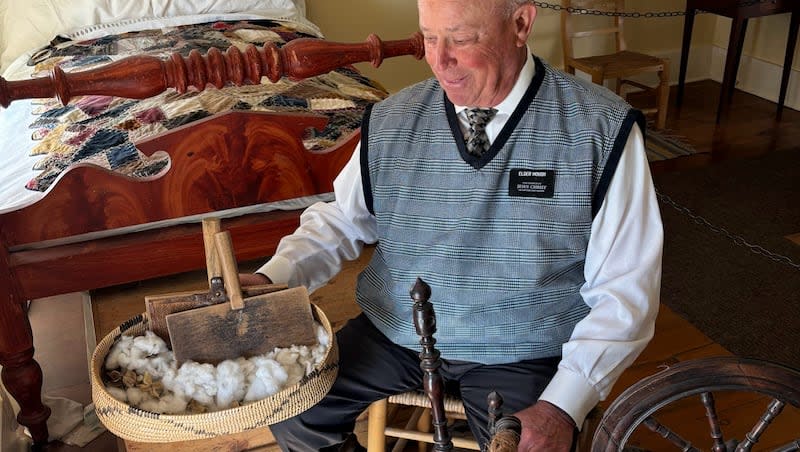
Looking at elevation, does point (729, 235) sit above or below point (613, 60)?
below

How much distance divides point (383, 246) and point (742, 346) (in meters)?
1.31

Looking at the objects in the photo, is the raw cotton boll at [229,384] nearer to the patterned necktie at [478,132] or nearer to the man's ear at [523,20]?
the patterned necktie at [478,132]

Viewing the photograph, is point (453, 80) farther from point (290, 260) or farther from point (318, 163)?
point (318, 163)

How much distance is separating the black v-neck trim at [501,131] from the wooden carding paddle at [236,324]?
39cm

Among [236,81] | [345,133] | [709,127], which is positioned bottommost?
[709,127]

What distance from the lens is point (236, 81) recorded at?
5.93ft

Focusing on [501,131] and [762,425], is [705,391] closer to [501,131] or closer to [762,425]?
[762,425]

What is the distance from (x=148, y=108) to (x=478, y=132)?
138cm

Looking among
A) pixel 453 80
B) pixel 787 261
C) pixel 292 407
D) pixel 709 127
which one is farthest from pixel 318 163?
pixel 709 127

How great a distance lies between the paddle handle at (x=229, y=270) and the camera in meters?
1.21

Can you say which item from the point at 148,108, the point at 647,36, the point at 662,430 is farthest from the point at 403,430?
the point at 647,36

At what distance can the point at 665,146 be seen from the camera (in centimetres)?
381

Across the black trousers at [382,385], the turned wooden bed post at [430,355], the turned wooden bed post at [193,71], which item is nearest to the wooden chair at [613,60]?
the turned wooden bed post at [193,71]

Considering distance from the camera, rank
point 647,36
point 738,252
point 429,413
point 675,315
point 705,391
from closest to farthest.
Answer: point 705,391 < point 429,413 < point 675,315 < point 738,252 < point 647,36
